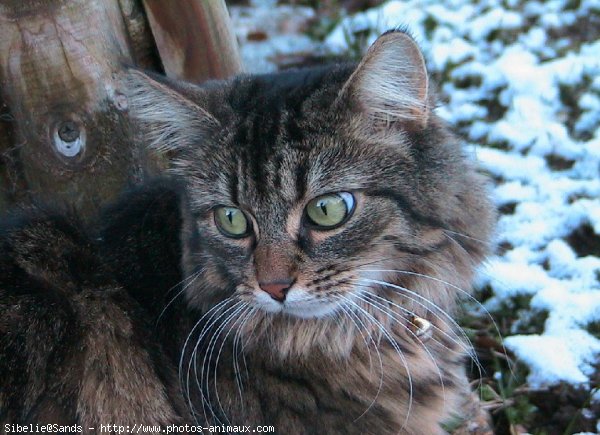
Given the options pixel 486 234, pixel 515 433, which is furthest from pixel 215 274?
pixel 515 433

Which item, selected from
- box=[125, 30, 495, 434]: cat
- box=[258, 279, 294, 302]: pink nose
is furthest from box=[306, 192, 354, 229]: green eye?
box=[258, 279, 294, 302]: pink nose

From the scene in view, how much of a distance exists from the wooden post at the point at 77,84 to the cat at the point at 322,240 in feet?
1.29

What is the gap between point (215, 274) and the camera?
86.1 inches

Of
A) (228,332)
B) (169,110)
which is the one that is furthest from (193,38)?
(228,332)

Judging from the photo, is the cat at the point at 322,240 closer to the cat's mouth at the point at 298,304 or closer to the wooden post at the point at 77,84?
the cat's mouth at the point at 298,304

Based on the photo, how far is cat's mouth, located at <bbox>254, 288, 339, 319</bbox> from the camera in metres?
2.02

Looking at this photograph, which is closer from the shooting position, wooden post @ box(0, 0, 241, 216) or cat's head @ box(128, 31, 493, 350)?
cat's head @ box(128, 31, 493, 350)

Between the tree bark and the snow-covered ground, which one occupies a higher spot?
the tree bark

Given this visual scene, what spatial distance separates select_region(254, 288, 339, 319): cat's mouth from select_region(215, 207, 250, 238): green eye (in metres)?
0.19

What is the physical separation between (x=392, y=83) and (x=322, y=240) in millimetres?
461

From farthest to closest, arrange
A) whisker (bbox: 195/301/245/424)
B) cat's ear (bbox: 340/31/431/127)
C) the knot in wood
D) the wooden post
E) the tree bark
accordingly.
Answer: the tree bark, the knot in wood, the wooden post, whisker (bbox: 195/301/245/424), cat's ear (bbox: 340/31/431/127)

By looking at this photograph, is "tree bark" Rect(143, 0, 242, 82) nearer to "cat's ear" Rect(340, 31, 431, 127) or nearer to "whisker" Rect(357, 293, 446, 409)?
"cat's ear" Rect(340, 31, 431, 127)

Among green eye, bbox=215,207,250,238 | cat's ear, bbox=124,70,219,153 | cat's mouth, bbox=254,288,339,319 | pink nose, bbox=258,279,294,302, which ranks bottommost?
cat's mouth, bbox=254,288,339,319

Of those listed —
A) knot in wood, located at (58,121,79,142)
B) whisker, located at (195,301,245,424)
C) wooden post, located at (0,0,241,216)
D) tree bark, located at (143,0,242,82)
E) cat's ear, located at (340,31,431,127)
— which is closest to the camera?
cat's ear, located at (340,31,431,127)
